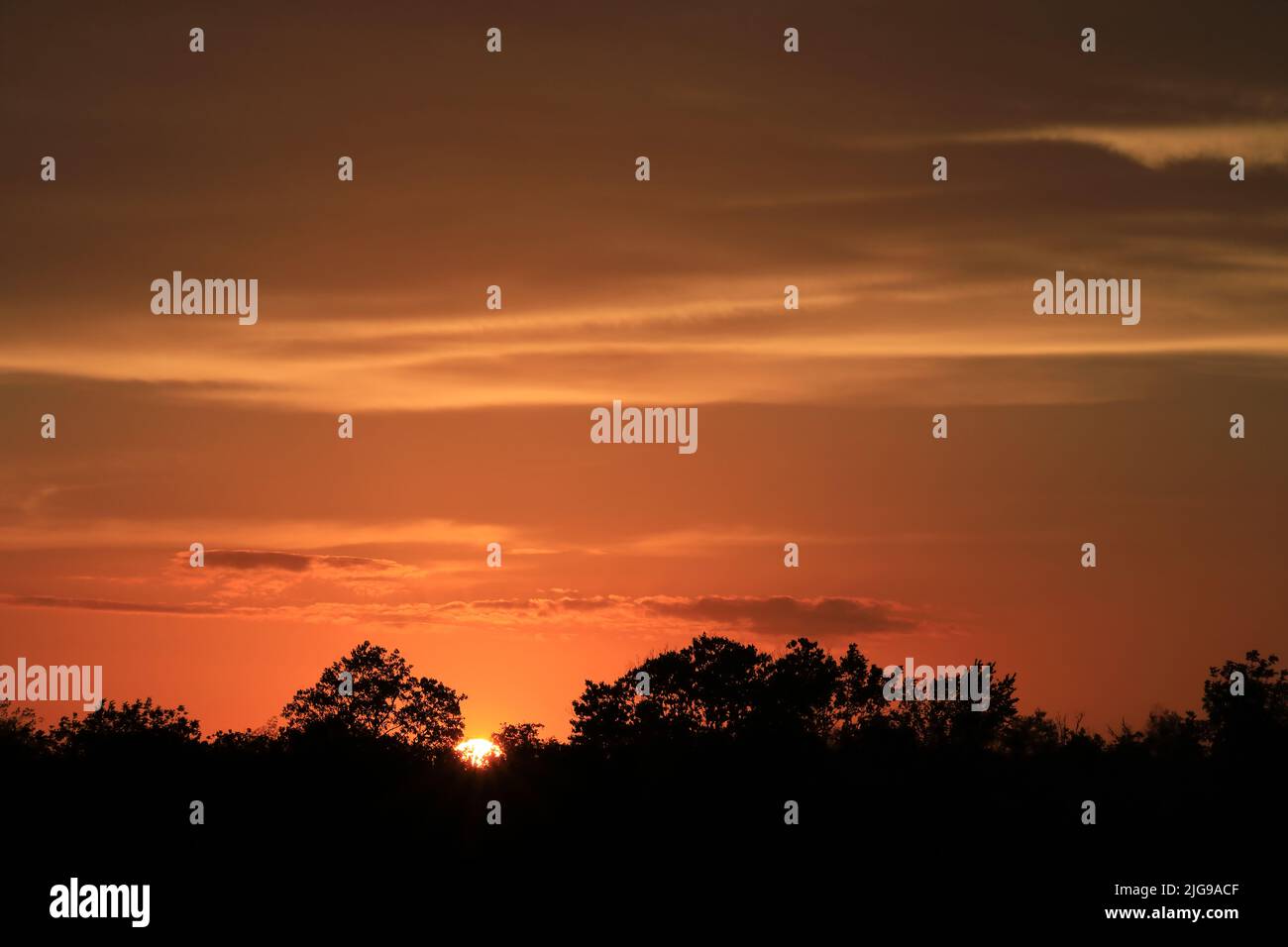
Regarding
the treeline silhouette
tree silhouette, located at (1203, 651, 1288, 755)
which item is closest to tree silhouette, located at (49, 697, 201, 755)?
the treeline silhouette

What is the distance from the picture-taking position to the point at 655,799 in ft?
271

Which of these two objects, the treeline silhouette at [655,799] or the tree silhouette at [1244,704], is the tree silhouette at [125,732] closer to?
the treeline silhouette at [655,799]

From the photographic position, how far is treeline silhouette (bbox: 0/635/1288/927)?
73.7m

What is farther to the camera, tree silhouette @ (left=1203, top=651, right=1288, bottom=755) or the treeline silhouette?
tree silhouette @ (left=1203, top=651, right=1288, bottom=755)

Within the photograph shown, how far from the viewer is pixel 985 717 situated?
134 meters

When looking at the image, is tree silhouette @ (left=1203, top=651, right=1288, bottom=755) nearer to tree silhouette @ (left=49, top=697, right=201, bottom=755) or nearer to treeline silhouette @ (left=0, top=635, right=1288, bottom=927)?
treeline silhouette @ (left=0, top=635, right=1288, bottom=927)

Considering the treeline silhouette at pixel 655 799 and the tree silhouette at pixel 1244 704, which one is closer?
the treeline silhouette at pixel 655 799

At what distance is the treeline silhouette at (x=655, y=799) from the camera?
73.7 m

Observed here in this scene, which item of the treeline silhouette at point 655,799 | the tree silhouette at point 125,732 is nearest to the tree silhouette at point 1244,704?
the treeline silhouette at point 655,799
